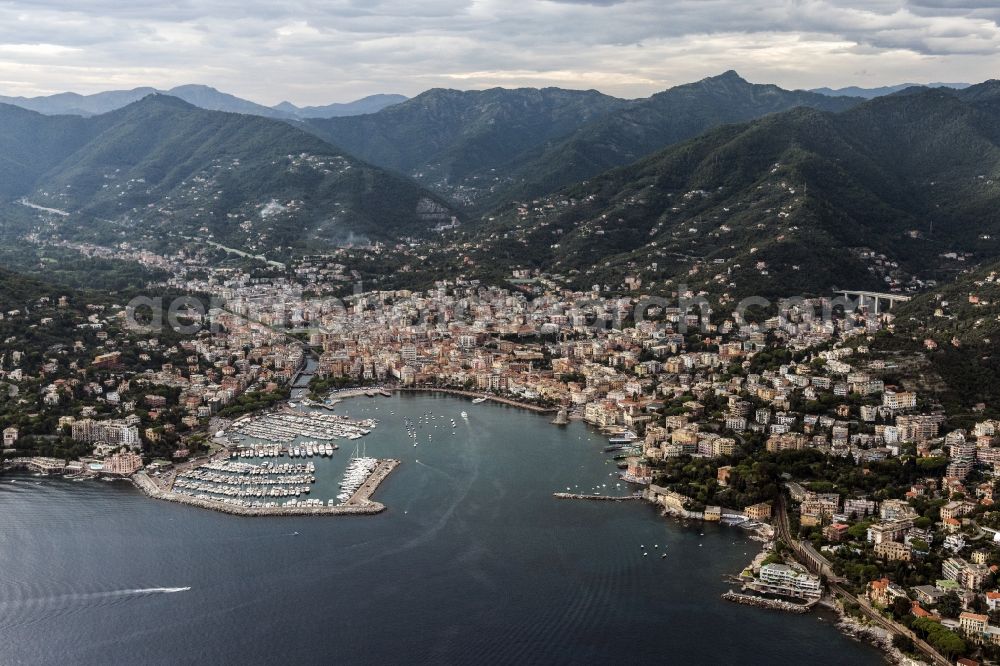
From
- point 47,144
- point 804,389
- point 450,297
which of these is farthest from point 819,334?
point 47,144

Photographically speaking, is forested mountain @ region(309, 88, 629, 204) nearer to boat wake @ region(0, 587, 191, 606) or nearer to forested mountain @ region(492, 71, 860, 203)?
forested mountain @ region(492, 71, 860, 203)

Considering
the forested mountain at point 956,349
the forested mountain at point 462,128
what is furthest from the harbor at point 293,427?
the forested mountain at point 462,128

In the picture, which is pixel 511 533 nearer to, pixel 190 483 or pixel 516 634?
pixel 516 634

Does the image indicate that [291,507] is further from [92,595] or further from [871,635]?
[871,635]

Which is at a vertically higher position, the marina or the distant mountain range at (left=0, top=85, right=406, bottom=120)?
the distant mountain range at (left=0, top=85, right=406, bottom=120)

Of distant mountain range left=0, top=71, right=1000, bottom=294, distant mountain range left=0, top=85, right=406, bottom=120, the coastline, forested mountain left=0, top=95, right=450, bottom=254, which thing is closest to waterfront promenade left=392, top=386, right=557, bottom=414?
distant mountain range left=0, top=71, right=1000, bottom=294

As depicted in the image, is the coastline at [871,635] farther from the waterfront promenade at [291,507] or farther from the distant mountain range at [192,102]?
the distant mountain range at [192,102]

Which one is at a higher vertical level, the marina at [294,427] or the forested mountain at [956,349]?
the forested mountain at [956,349]
